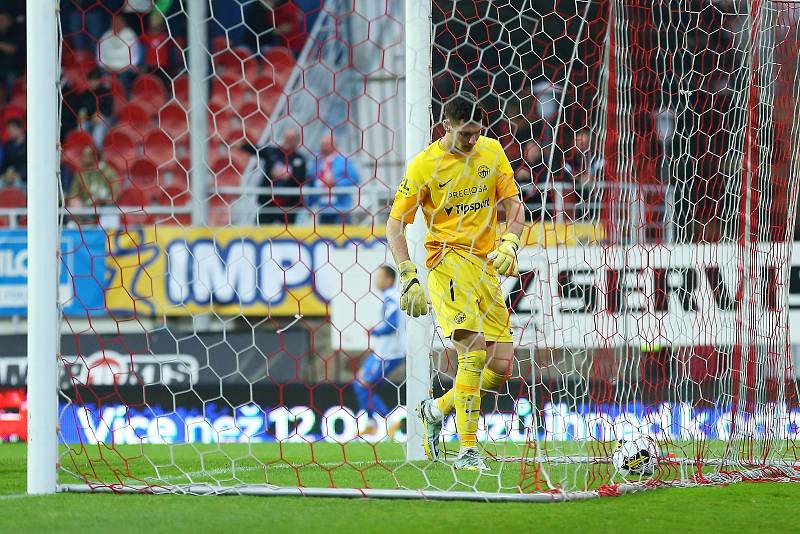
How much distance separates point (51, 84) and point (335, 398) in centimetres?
488

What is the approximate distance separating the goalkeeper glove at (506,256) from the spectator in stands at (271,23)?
8429 millimetres

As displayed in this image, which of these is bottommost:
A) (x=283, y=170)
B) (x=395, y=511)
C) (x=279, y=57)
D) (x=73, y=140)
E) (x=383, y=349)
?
(x=383, y=349)

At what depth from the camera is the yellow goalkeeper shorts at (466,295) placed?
5.60 meters

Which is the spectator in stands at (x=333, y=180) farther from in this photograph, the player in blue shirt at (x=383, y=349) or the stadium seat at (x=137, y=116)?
the stadium seat at (x=137, y=116)

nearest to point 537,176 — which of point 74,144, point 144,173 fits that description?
point 144,173

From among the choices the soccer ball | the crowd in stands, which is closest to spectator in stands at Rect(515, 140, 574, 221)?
the soccer ball

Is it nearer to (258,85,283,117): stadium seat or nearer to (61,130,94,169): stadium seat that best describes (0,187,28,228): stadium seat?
(61,130,94,169): stadium seat

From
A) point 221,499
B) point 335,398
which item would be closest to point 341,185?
point 335,398

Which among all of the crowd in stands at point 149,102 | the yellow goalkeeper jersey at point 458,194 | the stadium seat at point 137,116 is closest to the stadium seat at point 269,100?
the crowd in stands at point 149,102

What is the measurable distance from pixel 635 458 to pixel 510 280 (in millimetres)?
4190

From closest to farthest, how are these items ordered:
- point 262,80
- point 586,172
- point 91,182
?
point 586,172 < point 91,182 < point 262,80

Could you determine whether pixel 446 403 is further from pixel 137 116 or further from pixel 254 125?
pixel 137 116

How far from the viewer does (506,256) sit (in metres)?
5.20

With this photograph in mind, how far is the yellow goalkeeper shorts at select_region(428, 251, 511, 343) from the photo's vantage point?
5.60 m
